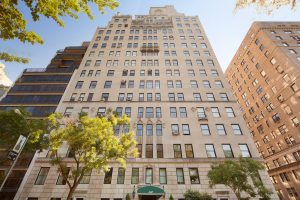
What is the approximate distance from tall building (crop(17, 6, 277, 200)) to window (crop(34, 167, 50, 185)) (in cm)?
13

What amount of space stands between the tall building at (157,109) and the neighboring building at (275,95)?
17167 millimetres

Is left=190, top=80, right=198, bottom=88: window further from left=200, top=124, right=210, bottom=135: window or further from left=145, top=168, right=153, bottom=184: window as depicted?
left=145, top=168, right=153, bottom=184: window

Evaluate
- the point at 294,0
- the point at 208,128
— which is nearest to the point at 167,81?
the point at 208,128

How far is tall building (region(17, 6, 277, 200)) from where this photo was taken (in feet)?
73.8

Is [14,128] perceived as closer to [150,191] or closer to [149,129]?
[150,191]

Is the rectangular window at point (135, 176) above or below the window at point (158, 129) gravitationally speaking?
below

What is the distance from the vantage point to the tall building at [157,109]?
2250 centimetres

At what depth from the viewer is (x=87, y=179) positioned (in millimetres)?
23156

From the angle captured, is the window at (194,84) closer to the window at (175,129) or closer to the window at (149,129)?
the window at (175,129)

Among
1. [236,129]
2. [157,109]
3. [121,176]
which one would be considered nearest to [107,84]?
[157,109]

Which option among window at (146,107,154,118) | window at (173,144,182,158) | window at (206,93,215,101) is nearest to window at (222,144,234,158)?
window at (173,144,182,158)

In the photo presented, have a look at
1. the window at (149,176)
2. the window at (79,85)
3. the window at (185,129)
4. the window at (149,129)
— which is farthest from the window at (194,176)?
the window at (79,85)

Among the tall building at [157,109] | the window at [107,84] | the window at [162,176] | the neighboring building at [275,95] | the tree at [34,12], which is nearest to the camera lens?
the tree at [34,12]

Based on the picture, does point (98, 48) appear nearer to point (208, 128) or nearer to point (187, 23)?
point (187, 23)
